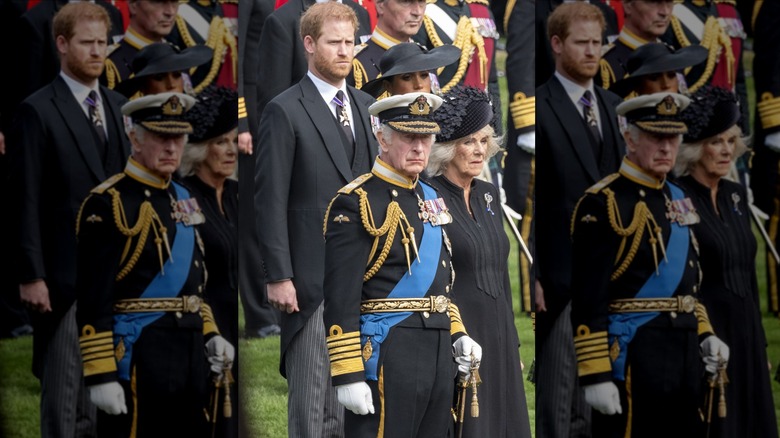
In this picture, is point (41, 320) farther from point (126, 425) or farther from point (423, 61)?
point (423, 61)

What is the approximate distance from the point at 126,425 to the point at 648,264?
3.33m

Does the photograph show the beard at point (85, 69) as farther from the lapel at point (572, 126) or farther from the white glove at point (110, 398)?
the lapel at point (572, 126)

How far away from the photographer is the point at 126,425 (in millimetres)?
8617

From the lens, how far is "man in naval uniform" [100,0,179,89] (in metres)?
8.80

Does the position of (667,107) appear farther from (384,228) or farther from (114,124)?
A: (114,124)

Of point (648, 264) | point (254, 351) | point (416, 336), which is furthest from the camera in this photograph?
point (648, 264)

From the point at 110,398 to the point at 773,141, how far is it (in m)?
4.69

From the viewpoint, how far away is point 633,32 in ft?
31.4

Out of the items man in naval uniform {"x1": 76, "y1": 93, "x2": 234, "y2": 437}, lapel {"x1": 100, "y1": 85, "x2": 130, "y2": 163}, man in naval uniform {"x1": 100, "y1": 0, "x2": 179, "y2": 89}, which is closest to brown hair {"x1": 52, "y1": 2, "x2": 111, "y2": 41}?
man in naval uniform {"x1": 100, "y1": 0, "x2": 179, "y2": 89}

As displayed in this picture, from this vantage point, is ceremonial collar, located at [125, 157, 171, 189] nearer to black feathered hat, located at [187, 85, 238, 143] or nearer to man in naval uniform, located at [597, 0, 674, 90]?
black feathered hat, located at [187, 85, 238, 143]

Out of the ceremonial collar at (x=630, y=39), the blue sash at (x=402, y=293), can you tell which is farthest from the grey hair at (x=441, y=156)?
the ceremonial collar at (x=630, y=39)

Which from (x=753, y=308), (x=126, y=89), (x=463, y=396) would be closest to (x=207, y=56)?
(x=126, y=89)

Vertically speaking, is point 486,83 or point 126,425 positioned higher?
point 486,83

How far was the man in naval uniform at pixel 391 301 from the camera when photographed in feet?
26.6
